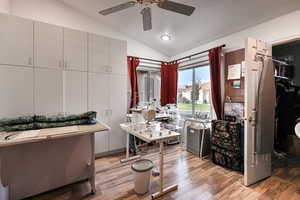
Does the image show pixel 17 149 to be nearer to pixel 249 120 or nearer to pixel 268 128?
pixel 249 120

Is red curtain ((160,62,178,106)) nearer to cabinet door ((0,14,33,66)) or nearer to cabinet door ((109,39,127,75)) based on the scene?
cabinet door ((109,39,127,75))

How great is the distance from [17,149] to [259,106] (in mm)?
3195

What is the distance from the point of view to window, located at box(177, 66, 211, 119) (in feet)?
11.6

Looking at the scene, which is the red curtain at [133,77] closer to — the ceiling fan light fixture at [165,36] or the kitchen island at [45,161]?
the ceiling fan light fixture at [165,36]

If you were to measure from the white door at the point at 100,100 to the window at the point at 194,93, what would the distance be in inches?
89.5

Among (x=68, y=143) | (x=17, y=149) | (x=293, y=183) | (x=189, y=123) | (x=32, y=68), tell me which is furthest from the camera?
(x=189, y=123)

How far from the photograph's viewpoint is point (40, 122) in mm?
1725

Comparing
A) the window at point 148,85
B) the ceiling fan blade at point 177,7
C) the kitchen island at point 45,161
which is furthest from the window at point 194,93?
the kitchen island at point 45,161

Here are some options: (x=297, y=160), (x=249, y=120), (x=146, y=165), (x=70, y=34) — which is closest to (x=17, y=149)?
(x=146, y=165)

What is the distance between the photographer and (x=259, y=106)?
198 centimetres

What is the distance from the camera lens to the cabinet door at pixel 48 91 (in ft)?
7.60

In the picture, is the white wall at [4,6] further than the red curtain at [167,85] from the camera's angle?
No

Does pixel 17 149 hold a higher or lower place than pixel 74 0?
lower

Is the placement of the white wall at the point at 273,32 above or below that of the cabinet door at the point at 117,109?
above
